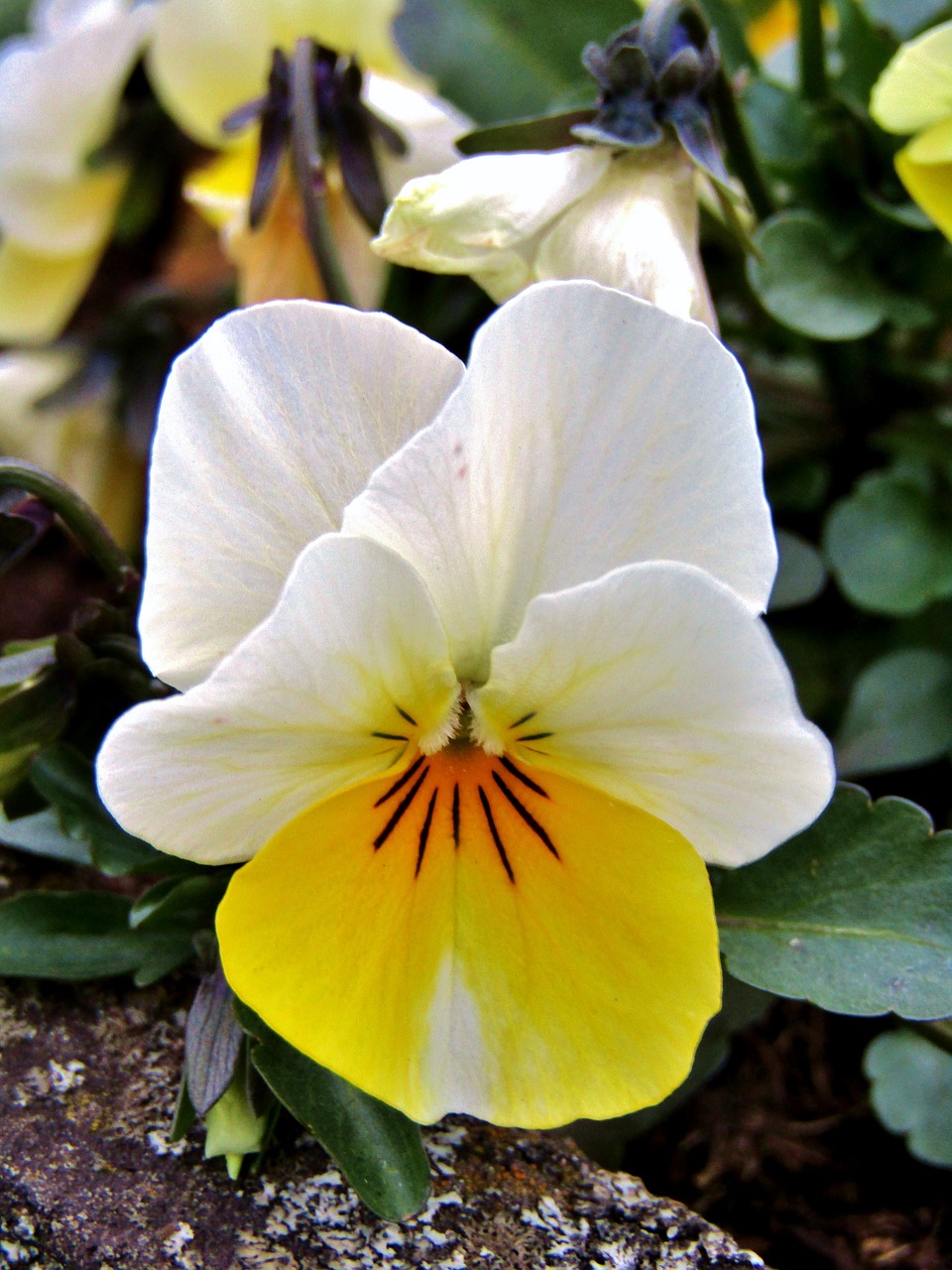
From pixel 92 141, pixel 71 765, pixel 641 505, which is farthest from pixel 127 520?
pixel 641 505

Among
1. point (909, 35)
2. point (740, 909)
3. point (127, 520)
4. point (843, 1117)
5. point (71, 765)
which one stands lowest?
point (843, 1117)

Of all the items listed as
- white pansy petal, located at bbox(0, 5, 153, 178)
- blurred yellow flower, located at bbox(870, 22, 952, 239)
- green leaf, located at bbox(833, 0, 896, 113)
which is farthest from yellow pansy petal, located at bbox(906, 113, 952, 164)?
white pansy petal, located at bbox(0, 5, 153, 178)

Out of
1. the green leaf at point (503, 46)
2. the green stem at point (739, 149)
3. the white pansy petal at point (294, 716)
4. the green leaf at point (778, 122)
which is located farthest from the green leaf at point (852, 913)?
the green leaf at point (503, 46)

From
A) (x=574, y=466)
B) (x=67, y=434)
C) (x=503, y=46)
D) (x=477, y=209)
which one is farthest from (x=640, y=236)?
(x=67, y=434)

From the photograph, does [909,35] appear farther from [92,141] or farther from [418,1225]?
[418,1225]

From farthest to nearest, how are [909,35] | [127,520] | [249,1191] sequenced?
[127,520], [909,35], [249,1191]

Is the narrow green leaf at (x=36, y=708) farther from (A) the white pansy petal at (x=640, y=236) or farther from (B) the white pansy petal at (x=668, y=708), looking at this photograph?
(A) the white pansy petal at (x=640, y=236)
